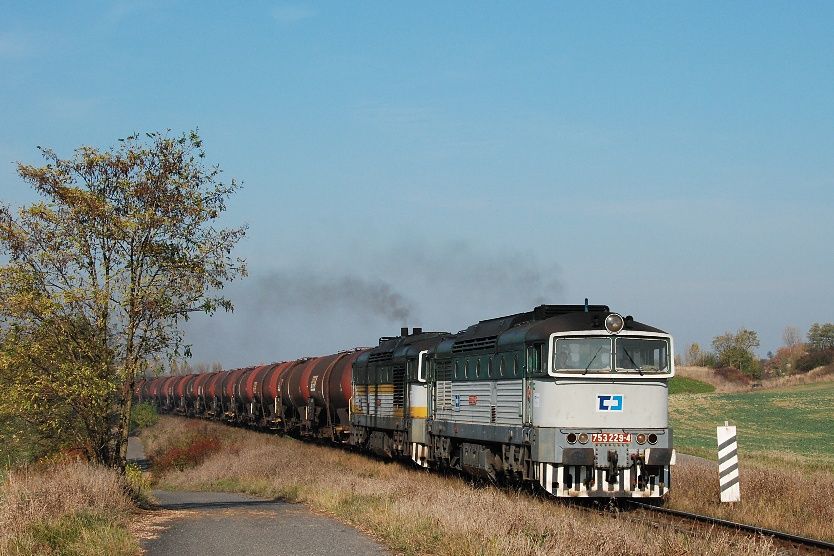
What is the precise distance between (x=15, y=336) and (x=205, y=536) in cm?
836

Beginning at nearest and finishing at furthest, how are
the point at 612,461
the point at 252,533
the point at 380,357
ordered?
the point at 252,533 < the point at 612,461 < the point at 380,357

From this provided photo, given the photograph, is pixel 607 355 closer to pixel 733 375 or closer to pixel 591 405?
pixel 591 405

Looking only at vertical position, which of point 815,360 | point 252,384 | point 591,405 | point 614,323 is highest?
point 815,360

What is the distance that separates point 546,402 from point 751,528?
4933 mm

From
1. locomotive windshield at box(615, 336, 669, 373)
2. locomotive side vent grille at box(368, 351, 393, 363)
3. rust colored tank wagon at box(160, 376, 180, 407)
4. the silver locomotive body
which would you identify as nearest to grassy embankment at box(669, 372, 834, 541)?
the silver locomotive body

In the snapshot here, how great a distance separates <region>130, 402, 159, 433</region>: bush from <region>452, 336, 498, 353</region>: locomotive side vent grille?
50432 millimetres

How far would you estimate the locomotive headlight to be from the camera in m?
20.1

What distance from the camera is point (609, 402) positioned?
65.9ft

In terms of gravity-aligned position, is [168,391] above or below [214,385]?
below

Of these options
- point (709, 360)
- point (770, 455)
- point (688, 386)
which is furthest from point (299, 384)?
point (709, 360)

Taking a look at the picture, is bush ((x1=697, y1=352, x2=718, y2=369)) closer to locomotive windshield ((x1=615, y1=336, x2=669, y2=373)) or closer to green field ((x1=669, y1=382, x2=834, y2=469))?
green field ((x1=669, y1=382, x2=834, y2=469))

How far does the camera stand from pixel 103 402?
2355 centimetres

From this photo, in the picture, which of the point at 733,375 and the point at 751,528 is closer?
the point at 751,528

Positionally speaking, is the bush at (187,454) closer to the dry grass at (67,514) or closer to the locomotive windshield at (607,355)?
the dry grass at (67,514)
